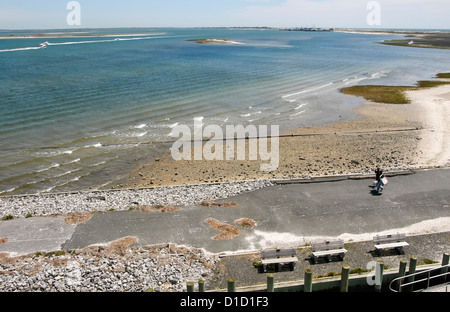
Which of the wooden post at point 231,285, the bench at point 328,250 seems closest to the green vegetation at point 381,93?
the bench at point 328,250

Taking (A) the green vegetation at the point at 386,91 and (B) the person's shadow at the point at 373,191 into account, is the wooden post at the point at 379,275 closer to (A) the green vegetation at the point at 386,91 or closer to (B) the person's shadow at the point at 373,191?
(B) the person's shadow at the point at 373,191

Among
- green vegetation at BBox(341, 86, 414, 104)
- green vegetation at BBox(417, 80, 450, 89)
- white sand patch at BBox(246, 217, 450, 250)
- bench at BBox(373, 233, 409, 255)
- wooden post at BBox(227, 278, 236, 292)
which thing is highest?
green vegetation at BBox(417, 80, 450, 89)

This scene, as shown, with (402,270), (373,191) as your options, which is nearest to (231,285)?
(402,270)

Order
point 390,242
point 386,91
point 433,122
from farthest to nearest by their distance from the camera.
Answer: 1. point 386,91
2. point 433,122
3. point 390,242

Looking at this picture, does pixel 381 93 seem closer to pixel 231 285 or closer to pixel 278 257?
pixel 278 257

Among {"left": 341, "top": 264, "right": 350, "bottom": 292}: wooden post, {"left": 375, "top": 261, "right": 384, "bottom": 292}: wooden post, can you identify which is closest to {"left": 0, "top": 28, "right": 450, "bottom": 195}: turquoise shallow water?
{"left": 341, "top": 264, "right": 350, "bottom": 292}: wooden post

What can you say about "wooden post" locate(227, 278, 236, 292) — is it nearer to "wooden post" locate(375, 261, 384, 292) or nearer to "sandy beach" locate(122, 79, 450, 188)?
"wooden post" locate(375, 261, 384, 292)
